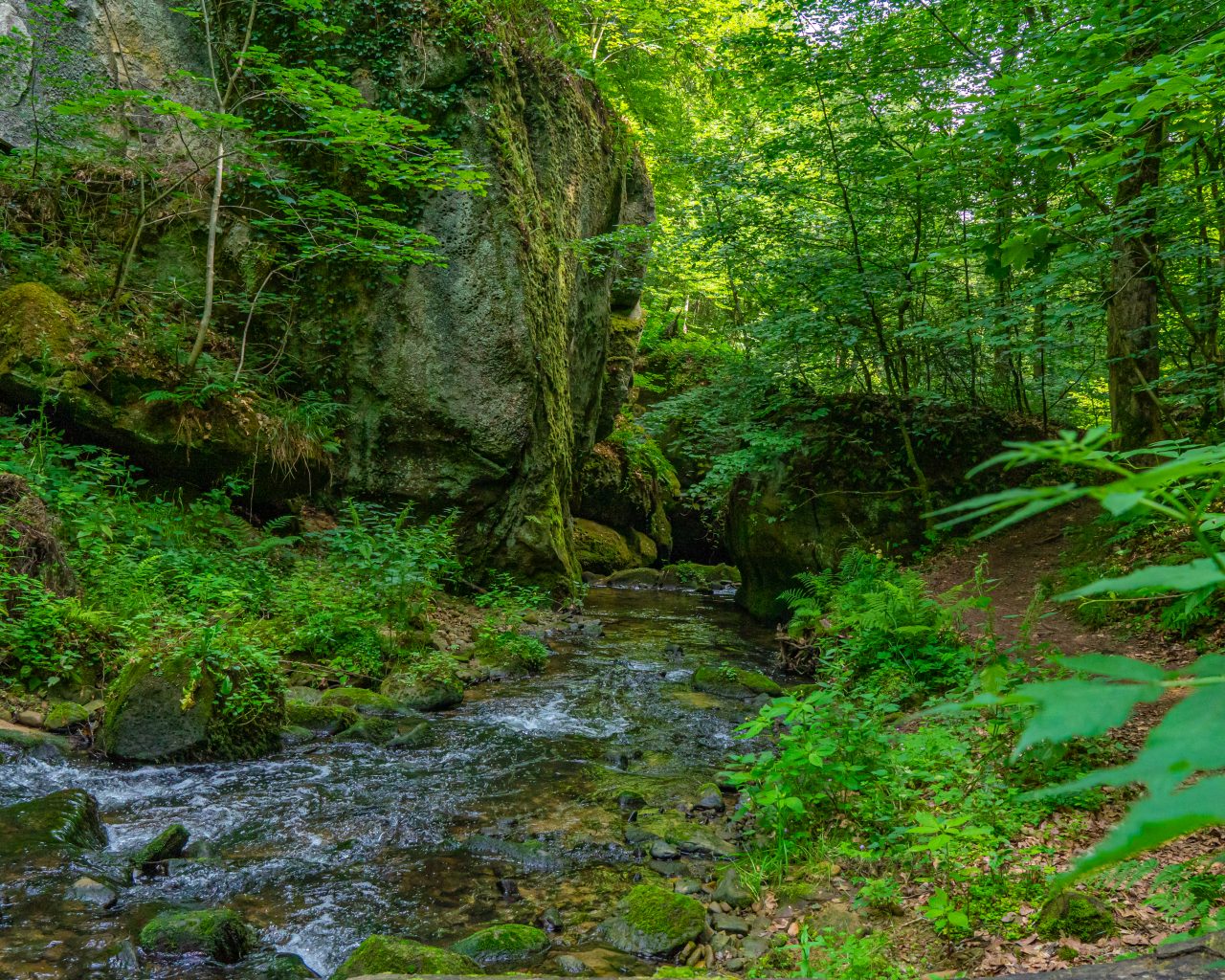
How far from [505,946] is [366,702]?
3.93m

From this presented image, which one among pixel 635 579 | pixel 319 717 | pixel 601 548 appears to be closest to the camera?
pixel 319 717

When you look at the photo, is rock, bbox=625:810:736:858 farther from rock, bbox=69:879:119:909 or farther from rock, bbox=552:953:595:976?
rock, bbox=69:879:119:909

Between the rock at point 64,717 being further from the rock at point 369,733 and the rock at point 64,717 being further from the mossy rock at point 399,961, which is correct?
the mossy rock at point 399,961

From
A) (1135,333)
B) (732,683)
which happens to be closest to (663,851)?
(732,683)

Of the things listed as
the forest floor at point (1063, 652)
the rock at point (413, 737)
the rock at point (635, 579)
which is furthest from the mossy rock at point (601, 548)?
the rock at point (413, 737)

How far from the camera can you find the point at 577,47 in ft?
43.9

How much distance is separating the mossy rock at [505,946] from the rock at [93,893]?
1734 mm

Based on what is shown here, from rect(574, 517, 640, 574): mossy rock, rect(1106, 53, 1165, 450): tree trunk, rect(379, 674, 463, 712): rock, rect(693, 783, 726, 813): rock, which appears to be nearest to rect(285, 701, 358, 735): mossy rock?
rect(379, 674, 463, 712): rock

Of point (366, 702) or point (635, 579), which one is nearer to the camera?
point (366, 702)

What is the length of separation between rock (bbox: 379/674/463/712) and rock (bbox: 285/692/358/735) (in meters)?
0.72

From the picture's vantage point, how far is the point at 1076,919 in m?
2.97

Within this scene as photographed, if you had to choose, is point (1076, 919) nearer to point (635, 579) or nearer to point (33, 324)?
point (33, 324)

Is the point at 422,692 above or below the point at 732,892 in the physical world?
below

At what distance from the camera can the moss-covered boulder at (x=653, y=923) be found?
364 centimetres
